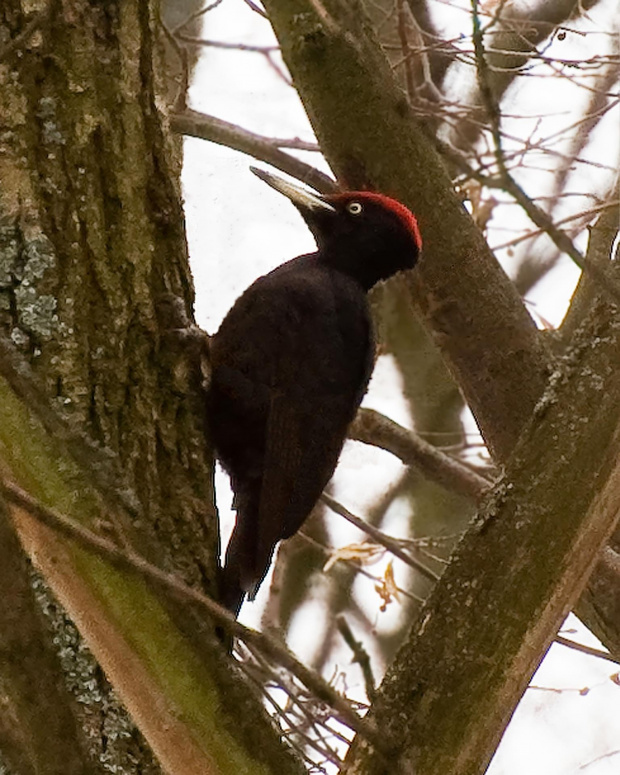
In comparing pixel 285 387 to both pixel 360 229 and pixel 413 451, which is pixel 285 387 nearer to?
pixel 360 229

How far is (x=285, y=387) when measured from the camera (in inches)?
97.7

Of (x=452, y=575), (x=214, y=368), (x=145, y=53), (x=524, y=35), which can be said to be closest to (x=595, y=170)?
(x=524, y=35)

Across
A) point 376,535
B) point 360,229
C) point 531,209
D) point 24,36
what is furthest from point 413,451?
point 24,36

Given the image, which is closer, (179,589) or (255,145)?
(179,589)

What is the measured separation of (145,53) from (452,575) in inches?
41.7

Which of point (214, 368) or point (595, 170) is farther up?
point (595, 170)

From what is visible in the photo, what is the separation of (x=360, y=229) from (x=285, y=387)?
61 cm

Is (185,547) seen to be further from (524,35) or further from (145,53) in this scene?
(524,35)

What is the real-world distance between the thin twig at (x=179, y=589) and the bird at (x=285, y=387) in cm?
80

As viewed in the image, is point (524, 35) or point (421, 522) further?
point (421, 522)

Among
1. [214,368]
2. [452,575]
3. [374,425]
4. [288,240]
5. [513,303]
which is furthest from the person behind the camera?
[288,240]

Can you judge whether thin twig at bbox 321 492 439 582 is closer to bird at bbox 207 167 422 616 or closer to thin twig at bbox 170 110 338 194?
bird at bbox 207 167 422 616

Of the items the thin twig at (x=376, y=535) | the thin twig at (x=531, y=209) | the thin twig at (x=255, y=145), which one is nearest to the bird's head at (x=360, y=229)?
the thin twig at (x=255, y=145)

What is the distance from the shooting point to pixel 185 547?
1.91 meters
